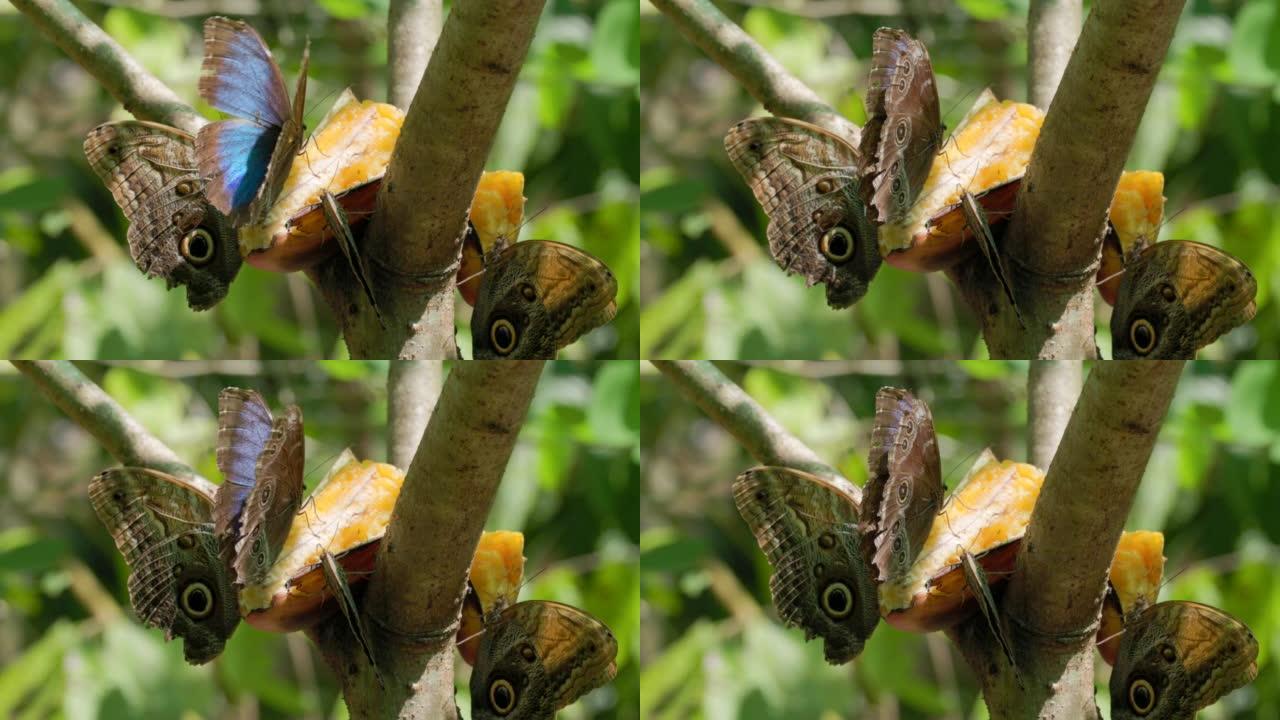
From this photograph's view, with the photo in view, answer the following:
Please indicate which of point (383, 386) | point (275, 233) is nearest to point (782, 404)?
point (383, 386)

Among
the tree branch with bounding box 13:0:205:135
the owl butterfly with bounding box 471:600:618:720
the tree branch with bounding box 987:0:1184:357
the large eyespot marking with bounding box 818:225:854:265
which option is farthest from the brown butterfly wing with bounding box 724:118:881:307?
the tree branch with bounding box 13:0:205:135

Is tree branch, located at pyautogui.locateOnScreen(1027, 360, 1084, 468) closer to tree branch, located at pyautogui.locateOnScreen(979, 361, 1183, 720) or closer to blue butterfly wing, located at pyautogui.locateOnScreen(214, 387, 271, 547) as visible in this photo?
tree branch, located at pyautogui.locateOnScreen(979, 361, 1183, 720)

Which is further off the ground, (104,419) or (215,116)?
(215,116)

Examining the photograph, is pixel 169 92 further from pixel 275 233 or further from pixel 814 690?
pixel 814 690

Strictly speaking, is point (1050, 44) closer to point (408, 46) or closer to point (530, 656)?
point (408, 46)

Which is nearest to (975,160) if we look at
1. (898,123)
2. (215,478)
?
(898,123)

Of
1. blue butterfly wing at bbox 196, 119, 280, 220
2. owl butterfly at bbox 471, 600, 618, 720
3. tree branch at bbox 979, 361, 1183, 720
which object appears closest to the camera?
tree branch at bbox 979, 361, 1183, 720

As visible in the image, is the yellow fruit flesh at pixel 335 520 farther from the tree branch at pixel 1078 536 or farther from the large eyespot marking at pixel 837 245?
the tree branch at pixel 1078 536
